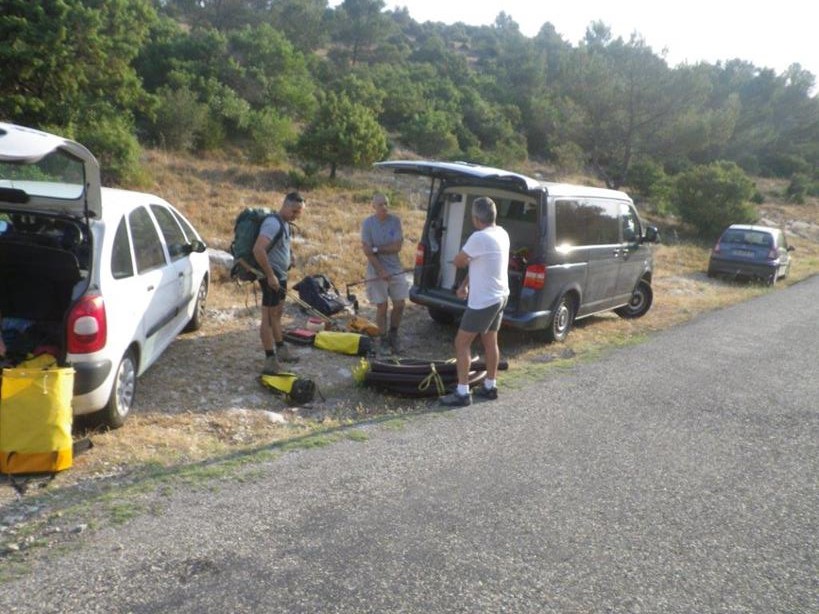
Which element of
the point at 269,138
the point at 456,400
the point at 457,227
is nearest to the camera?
the point at 456,400

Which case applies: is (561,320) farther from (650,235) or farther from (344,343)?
(344,343)

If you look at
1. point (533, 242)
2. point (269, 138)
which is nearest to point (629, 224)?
point (533, 242)

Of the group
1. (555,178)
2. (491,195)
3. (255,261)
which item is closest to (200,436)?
(255,261)

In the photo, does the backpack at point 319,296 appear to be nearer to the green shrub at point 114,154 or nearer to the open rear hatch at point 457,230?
the open rear hatch at point 457,230

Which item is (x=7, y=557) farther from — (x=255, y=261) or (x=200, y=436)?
(x=255, y=261)

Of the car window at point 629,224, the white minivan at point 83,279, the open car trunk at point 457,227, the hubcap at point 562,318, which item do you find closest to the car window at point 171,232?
the white minivan at point 83,279

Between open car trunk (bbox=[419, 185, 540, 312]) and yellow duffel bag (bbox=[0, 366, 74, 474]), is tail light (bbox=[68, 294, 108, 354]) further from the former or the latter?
open car trunk (bbox=[419, 185, 540, 312])

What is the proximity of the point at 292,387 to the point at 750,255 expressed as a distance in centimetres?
1369

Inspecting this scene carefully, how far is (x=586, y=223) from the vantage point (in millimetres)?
8266

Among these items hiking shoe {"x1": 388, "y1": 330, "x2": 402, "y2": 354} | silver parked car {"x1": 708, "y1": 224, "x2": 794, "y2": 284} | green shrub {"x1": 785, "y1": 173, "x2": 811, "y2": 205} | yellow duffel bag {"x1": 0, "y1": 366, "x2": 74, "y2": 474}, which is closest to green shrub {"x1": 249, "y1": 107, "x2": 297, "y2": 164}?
silver parked car {"x1": 708, "y1": 224, "x2": 794, "y2": 284}

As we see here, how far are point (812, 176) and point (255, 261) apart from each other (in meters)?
54.2

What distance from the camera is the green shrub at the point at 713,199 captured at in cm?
2453

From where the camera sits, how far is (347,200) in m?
17.9

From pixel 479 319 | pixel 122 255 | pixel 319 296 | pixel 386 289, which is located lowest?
pixel 319 296
